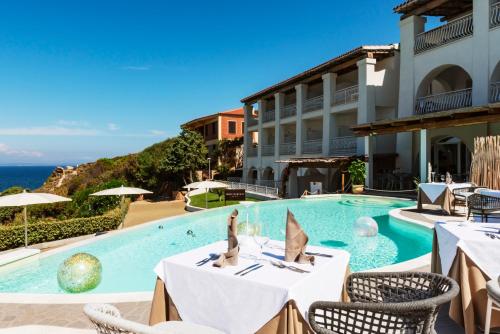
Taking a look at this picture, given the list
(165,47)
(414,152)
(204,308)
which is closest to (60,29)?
(165,47)

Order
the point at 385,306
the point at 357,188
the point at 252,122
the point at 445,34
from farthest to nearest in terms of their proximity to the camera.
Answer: the point at 252,122
the point at 357,188
the point at 445,34
the point at 385,306

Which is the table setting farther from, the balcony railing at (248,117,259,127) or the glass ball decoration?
the balcony railing at (248,117,259,127)

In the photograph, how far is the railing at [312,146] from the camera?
83.4 ft

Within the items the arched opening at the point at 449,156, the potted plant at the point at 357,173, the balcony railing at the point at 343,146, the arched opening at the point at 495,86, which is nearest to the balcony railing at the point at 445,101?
the arched opening at the point at 495,86

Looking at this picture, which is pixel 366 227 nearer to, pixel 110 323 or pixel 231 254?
pixel 231 254

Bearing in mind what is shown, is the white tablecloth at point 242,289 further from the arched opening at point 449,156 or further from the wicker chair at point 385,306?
the arched opening at point 449,156

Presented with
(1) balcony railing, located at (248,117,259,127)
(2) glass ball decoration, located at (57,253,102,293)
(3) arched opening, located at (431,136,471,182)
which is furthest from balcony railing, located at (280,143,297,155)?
(2) glass ball decoration, located at (57,253,102,293)

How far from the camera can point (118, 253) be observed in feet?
31.6

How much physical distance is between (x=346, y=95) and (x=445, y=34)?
681 cm

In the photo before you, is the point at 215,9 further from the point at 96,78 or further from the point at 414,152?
the point at 96,78

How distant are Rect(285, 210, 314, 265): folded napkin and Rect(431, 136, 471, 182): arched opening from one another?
19.2 m

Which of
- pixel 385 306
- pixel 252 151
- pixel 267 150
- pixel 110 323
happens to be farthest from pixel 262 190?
pixel 110 323

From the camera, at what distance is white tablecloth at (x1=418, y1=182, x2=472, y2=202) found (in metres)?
10.6

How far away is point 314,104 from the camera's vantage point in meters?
26.4
